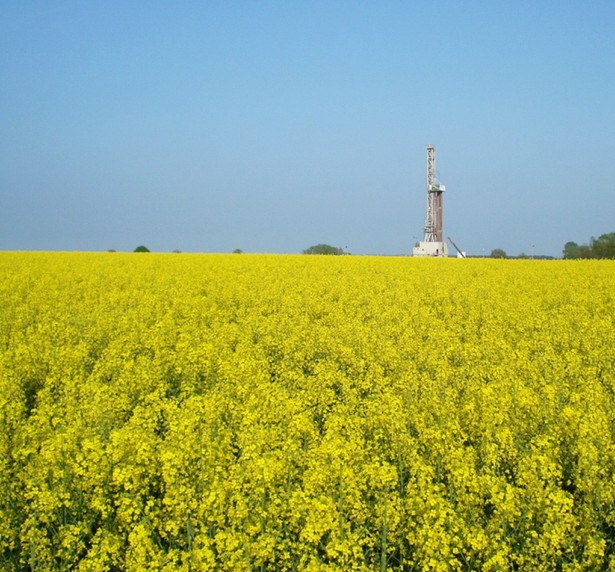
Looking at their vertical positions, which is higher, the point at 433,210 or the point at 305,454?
the point at 433,210

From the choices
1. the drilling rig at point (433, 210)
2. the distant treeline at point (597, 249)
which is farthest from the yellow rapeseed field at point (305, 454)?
the drilling rig at point (433, 210)

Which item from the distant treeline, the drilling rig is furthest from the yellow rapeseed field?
the drilling rig

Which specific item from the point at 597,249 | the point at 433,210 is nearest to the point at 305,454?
the point at 597,249

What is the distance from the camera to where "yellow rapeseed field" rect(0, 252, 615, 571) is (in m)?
4.09

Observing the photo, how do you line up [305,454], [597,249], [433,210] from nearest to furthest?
[305,454] < [597,249] < [433,210]

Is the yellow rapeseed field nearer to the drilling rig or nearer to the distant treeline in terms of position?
the distant treeline

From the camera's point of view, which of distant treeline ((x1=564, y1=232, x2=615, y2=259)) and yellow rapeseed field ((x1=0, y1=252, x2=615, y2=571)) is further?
distant treeline ((x1=564, y1=232, x2=615, y2=259))

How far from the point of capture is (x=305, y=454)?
16.2ft

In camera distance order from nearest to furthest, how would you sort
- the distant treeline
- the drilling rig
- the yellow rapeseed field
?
the yellow rapeseed field
the distant treeline
the drilling rig

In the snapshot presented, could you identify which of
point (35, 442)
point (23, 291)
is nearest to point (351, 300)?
point (23, 291)

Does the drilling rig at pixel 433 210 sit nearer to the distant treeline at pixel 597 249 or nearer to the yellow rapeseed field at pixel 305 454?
the distant treeline at pixel 597 249

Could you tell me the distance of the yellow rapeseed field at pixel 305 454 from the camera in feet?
13.4

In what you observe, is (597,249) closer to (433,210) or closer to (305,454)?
(433,210)

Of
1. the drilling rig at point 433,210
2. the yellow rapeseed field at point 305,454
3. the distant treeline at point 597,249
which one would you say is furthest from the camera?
the drilling rig at point 433,210
